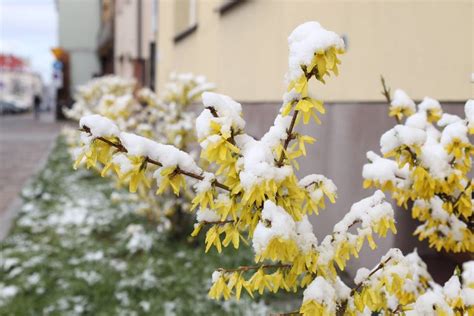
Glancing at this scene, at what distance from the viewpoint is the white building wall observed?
2631 cm

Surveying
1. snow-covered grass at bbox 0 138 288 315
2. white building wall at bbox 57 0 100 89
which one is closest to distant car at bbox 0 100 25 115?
white building wall at bbox 57 0 100 89

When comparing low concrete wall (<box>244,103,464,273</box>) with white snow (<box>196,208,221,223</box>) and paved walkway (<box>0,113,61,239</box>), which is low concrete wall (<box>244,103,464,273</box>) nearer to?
white snow (<box>196,208,221,223</box>)

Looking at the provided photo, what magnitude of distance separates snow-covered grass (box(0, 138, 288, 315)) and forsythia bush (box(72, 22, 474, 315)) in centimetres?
203

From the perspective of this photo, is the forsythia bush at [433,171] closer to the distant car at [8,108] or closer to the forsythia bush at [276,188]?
the forsythia bush at [276,188]

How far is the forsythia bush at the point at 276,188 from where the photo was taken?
137 cm

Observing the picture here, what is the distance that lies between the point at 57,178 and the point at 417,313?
7804 millimetres

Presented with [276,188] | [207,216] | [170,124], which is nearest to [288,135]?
[276,188]

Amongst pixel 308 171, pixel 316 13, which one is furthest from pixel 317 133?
pixel 316 13

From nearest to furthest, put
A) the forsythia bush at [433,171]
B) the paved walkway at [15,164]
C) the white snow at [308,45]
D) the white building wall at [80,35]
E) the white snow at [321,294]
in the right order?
the white snow at [308,45], the white snow at [321,294], the forsythia bush at [433,171], the paved walkway at [15,164], the white building wall at [80,35]

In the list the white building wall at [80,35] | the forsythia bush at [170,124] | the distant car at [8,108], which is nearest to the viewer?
the forsythia bush at [170,124]

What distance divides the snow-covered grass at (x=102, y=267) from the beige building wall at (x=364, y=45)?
160 centimetres

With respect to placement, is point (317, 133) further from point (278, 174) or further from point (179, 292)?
point (278, 174)

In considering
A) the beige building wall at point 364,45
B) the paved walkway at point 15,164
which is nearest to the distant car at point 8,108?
the paved walkway at point 15,164

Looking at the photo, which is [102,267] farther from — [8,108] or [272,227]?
[8,108]
